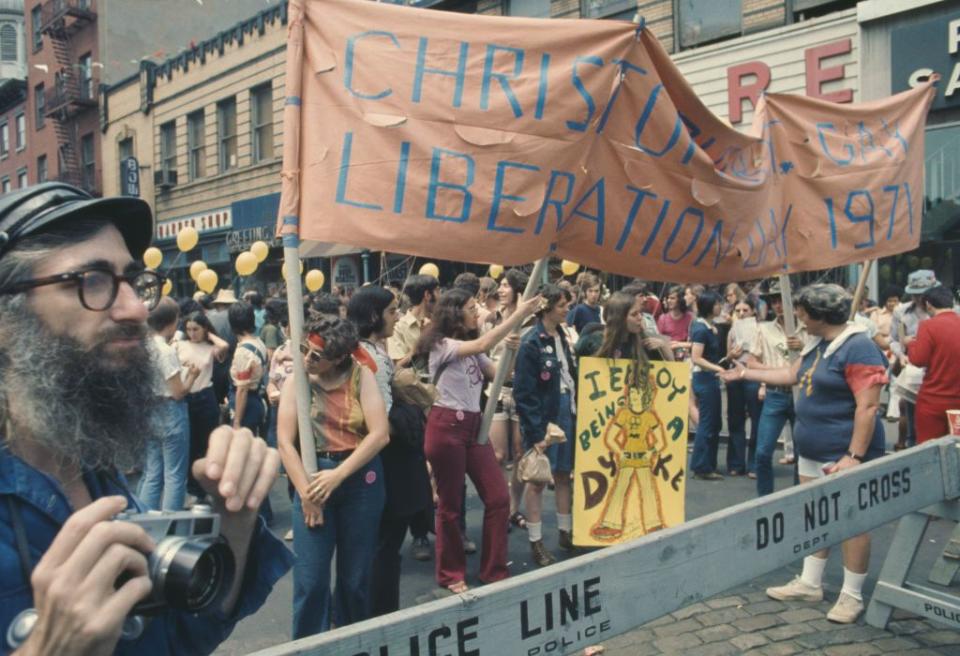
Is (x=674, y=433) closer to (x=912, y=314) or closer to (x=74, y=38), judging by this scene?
(x=912, y=314)

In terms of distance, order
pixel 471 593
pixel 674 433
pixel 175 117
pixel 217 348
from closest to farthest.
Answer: pixel 471 593 → pixel 674 433 → pixel 217 348 → pixel 175 117

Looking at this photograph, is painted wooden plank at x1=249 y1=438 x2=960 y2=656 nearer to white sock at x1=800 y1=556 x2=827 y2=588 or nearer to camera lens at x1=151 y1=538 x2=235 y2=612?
camera lens at x1=151 y1=538 x2=235 y2=612

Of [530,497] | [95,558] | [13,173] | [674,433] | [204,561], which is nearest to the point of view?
[95,558]

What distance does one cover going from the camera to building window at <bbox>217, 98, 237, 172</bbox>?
23797 millimetres

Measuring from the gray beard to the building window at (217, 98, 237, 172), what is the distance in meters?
23.9

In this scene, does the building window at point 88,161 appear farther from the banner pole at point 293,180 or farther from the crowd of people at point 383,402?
the banner pole at point 293,180

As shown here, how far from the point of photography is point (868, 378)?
13.7ft

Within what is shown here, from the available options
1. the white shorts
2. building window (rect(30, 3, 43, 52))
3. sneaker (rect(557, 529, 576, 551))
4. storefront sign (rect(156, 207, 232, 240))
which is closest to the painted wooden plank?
the white shorts

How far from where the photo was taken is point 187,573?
111cm

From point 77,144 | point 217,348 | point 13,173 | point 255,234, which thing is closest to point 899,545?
point 217,348

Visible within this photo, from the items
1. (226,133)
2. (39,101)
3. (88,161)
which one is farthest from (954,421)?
(39,101)

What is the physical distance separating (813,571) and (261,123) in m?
21.4

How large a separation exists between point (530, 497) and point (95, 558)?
14.5 feet

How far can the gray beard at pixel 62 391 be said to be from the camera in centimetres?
129
